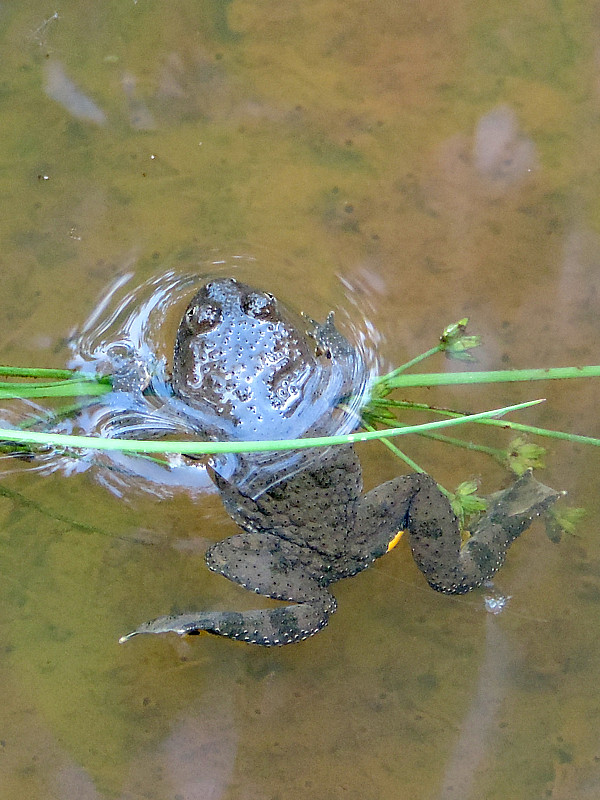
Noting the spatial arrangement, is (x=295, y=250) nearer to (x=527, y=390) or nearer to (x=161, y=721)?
(x=527, y=390)

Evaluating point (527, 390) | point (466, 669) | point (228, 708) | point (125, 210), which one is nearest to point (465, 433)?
point (527, 390)

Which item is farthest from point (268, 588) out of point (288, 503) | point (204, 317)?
point (204, 317)

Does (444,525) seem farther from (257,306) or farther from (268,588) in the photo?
(257,306)

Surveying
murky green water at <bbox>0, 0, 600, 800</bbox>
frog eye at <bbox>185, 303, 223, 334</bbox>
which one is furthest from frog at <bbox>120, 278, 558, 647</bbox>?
murky green water at <bbox>0, 0, 600, 800</bbox>

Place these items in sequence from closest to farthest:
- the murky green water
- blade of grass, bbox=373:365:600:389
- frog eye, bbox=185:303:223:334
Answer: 1. blade of grass, bbox=373:365:600:389
2. frog eye, bbox=185:303:223:334
3. the murky green water

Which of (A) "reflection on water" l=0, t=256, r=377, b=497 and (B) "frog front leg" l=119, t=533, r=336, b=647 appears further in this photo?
(A) "reflection on water" l=0, t=256, r=377, b=497

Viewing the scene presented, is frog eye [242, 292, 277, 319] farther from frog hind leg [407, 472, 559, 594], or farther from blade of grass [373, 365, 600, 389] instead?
frog hind leg [407, 472, 559, 594]

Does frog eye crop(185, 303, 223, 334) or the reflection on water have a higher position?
frog eye crop(185, 303, 223, 334)
